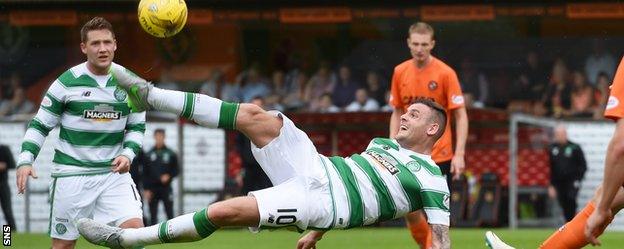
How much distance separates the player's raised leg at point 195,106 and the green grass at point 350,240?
6.11 meters

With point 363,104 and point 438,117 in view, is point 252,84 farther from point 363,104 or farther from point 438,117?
point 438,117

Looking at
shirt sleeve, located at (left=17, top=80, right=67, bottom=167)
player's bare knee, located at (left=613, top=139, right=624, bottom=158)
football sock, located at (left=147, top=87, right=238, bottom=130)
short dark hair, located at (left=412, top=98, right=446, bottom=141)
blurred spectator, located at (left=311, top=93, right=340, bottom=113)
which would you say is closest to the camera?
player's bare knee, located at (left=613, top=139, right=624, bottom=158)

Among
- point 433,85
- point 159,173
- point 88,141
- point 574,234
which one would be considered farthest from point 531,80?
point 574,234

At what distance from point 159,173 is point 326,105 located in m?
3.29

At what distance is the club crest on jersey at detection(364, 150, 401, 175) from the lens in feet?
30.1

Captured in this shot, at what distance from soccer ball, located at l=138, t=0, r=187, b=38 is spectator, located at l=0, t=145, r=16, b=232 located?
11.8 metres

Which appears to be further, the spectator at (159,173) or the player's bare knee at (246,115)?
the spectator at (159,173)

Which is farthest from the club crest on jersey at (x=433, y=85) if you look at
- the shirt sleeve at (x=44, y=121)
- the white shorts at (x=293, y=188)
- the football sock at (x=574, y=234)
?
the shirt sleeve at (x=44, y=121)

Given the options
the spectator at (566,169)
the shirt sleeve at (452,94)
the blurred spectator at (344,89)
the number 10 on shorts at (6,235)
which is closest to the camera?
the shirt sleeve at (452,94)

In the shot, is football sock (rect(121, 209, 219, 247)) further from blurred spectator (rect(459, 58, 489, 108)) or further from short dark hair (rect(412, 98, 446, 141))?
blurred spectator (rect(459, 58, 489, 108))

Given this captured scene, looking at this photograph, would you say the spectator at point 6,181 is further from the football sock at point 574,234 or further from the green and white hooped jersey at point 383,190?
the football sock at point 574,234

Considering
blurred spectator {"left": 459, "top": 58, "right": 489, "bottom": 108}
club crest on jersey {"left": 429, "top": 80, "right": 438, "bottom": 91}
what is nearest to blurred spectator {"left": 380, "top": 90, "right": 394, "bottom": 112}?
blurred spectator {"left": 459, "top": 58, "right": 489, "bottom": 108}

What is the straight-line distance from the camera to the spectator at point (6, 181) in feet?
70.0

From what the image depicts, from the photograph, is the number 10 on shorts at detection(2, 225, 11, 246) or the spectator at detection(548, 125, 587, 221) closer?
the number 10 on shorts at detection(2, 225, 11, 246)
